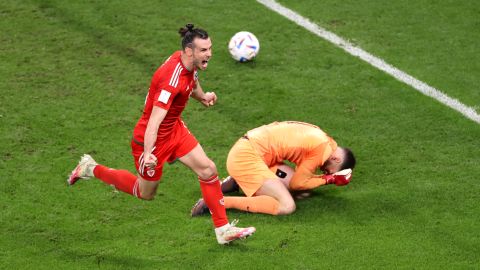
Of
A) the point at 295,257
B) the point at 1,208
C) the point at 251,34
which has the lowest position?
the point at 1,208

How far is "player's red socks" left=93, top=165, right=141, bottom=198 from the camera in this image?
8133 millimetres

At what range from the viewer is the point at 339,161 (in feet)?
28.5

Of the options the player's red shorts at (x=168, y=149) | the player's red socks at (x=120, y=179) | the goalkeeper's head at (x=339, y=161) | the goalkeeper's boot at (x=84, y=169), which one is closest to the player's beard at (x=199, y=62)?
the player's red shorts at (x=168, y=149)

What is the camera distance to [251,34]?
446 inches

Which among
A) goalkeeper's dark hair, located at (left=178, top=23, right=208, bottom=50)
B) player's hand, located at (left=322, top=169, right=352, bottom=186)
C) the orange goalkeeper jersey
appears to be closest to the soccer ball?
the orange goalkeeper jersey

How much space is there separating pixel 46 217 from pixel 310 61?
442 centimetres

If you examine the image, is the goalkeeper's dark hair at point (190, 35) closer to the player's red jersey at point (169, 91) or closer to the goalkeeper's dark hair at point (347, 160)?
the player's red jersey at point (169, 91)

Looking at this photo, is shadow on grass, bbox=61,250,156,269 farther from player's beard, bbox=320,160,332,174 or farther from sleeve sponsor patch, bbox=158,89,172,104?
player's beard, bbox=320,160,332,174

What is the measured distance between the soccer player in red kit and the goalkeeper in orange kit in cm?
66

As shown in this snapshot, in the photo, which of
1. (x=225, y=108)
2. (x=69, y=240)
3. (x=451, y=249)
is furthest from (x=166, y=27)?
(x=451, y=249)

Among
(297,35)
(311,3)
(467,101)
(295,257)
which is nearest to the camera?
(295,257)

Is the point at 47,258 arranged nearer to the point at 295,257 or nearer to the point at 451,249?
the point at 295,257

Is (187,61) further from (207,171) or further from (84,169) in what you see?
(84,169)

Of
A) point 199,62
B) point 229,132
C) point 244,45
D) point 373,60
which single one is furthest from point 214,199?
point 373,60
